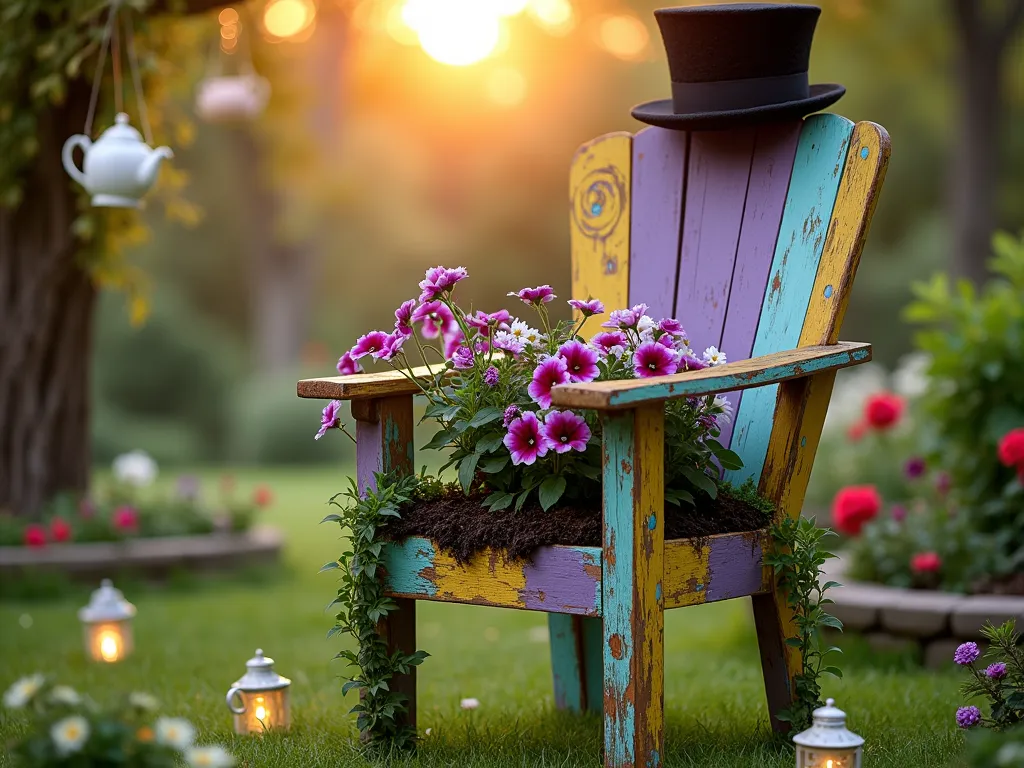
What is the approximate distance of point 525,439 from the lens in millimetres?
2006

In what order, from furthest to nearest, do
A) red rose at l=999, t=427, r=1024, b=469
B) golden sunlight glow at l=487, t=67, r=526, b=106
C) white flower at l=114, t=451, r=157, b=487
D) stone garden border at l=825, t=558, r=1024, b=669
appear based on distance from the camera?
golden sunlight glow at l=487, t=67, r=526, b=106, white flower at l=114, t=451, r=157, b=487, red rose at l=999, t=427, r=1024, b=469, stone garden border at l=825, t=558, r=1024, b=669

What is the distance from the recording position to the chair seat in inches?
77.4

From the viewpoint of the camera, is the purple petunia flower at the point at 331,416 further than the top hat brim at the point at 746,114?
No

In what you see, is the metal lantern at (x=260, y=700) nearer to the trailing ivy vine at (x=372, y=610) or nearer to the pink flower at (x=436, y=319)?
the trailing ivy vine at (x=372, y=610)

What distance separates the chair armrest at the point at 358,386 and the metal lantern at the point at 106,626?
4.94ft

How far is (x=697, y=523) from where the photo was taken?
6.82 feet

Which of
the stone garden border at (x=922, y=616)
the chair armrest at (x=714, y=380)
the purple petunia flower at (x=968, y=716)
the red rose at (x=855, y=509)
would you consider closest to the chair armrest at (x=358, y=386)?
the chair armrest at (x=714, y=380)

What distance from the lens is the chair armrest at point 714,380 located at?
1815 mm

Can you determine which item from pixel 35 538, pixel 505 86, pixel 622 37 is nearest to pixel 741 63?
pixel 35 538

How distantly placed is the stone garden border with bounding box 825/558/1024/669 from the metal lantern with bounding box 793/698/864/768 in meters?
1.23

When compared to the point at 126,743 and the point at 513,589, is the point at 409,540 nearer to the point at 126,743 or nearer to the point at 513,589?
the point at 513,589

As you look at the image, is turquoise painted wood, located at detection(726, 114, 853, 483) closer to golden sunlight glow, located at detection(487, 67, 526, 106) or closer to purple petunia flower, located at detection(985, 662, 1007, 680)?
purple petunia flower, located at detection(985, 662, 1007, 680)

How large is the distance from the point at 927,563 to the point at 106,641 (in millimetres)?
2308

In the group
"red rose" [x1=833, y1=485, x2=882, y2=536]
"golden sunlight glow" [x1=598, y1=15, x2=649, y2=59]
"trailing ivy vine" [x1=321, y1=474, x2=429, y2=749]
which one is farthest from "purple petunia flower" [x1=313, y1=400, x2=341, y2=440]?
"golden sunlight glow" [x1=598, y1=15, x2=649, y2=59]
